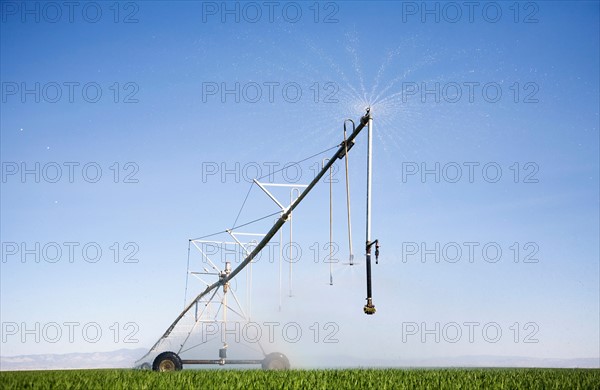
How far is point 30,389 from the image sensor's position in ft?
37.2

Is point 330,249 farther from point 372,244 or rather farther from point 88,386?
point 88,386

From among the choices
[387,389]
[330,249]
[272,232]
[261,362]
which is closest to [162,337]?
[261,362]

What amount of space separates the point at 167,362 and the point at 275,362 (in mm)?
5010

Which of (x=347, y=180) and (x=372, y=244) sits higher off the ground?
(x=347, y=180)

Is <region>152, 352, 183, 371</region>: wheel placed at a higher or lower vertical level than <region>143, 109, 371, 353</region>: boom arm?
lower

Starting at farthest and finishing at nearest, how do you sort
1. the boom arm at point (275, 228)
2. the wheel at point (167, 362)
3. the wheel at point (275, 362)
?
1. the wheel at point (275, 362)
2. the wheel at point (167, 362)
3. the boom arm at point (275, 228)

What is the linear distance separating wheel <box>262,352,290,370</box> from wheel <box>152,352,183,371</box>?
4.10 m

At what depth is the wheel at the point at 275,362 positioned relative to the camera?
27.1 meters

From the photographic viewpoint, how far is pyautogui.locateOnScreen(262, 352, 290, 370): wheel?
27.1 m

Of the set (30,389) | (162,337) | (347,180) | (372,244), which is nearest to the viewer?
(30,389)

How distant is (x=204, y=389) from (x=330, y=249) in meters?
7.20

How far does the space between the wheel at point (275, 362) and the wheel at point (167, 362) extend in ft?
13.5

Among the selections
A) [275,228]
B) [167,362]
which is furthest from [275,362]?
[275,228]

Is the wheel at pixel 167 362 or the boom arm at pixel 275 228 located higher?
the boom arm at pixel 275 228
